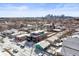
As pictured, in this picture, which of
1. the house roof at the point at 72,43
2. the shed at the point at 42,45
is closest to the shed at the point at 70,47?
the house roof at the point at 72,43

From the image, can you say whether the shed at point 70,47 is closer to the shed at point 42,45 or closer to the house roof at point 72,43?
the house roof at point 72,43

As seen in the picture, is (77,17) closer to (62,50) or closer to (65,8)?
(65,8)

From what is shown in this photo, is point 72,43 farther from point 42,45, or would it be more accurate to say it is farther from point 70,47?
point 42,45

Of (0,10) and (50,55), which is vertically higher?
(0,10)

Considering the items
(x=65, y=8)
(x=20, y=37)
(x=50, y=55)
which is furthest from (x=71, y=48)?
(x=20, y=37)

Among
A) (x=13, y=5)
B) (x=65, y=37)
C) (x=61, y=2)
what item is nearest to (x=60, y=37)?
(x=65, y=37)

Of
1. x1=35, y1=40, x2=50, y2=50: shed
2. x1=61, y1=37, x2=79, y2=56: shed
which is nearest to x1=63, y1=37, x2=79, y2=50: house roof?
x1=61, y1=37, x2=79, y2=56: shed

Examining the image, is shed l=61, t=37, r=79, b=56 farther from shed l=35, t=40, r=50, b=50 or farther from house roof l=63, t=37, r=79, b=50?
shed l=35, t=40, r=50, b=50

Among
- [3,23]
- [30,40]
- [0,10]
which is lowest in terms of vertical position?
[30,40]

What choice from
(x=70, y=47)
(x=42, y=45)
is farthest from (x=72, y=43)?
(x=42, y=45)
